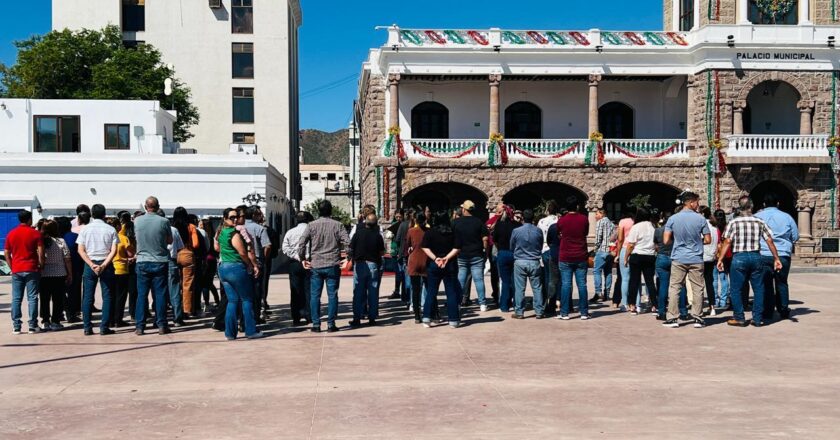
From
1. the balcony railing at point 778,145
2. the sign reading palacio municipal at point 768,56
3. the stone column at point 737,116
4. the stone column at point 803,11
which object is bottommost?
the balcony railing at point 778,145

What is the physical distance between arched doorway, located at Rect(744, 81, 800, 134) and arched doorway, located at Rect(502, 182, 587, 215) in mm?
7941

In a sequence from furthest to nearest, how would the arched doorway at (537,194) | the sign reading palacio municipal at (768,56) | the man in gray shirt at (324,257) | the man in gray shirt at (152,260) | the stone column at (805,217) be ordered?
the arched doorway at (537,194) < the stone column at (805,217) < the sign reading palacio municipal at (768,56) < the man in gray shirt at (324,257) < the man in gray shirt at (152,260)

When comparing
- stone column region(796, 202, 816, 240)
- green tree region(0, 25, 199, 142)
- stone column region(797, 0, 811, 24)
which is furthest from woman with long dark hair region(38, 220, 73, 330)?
green tree region(0, 25, 199, 142)

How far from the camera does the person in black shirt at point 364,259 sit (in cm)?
1183

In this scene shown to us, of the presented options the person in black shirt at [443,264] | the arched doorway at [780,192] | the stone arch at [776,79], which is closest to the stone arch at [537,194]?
the arched doorway at [780,192]

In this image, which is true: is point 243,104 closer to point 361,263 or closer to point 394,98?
point 394,98

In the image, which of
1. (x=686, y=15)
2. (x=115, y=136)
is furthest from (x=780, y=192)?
(x=115, y=136)

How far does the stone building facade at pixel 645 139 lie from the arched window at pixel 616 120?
222cm

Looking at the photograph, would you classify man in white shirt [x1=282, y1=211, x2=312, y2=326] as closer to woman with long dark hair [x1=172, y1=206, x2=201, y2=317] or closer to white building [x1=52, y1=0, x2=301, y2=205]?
woman with long dark hair [x1=172, y1=206, x2=201, y2=317]

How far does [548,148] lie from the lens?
103 ft

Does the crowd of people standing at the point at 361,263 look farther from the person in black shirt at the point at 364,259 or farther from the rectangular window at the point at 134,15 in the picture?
the rectangular window at the point at 134,15

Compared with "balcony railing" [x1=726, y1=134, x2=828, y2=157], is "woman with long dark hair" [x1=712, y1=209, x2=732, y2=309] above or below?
below

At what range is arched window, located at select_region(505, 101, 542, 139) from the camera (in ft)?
111

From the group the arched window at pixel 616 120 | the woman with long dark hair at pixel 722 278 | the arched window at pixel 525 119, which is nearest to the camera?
the woman with long dark hair at pixel 722 278
